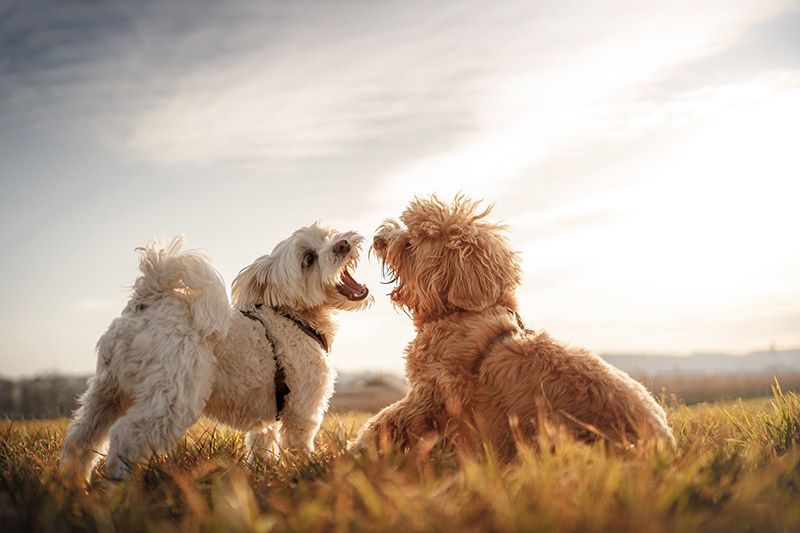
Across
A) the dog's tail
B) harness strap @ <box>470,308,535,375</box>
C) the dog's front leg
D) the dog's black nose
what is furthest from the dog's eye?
harness strap @ <box>470,308,535,375</box>

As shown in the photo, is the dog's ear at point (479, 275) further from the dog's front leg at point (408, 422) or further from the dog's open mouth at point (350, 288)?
the dog's open mouth at point (350, 288)

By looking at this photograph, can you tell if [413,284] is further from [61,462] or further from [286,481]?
[61,462]

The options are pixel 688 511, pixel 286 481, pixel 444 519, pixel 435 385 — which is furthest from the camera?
pixel 435 385

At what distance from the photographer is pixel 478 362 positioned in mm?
4551

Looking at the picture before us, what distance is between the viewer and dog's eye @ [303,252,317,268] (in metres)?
6.22

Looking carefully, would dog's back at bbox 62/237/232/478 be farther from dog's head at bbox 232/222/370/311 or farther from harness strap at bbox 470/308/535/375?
harness strap at bbox 470/308/535/375

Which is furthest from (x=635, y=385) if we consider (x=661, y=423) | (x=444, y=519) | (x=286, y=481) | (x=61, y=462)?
(x=61, y=462)

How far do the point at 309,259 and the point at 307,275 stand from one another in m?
0.21

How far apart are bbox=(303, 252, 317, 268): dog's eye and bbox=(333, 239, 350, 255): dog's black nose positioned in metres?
0.26

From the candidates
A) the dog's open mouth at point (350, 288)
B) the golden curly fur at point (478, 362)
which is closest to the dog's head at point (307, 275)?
the dog's open mouth at point (350, 288)

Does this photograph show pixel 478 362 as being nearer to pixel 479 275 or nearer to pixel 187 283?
pixel 479 275

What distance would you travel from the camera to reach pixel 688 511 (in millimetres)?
3098

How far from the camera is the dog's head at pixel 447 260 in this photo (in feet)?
16.0

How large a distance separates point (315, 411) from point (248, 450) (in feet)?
2.61
